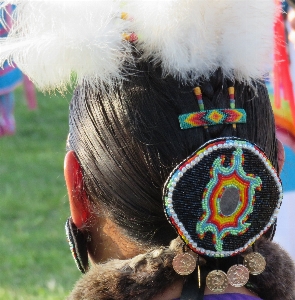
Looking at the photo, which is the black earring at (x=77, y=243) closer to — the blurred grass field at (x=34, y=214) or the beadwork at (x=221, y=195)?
the beadwork at (x=221, y=195)

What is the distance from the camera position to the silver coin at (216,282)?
134cm

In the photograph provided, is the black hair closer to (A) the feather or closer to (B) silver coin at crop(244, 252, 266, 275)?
(A) the feather

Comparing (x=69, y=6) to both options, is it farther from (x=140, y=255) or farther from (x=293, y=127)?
(x=293, y=127)

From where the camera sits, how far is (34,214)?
5.32m

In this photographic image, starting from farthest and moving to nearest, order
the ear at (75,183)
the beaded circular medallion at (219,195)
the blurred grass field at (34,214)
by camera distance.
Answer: the blurred grass field at (34,214) → the ear at (75,183) → the beaded circular medallion at (219,195)

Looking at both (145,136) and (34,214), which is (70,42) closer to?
(145,136)

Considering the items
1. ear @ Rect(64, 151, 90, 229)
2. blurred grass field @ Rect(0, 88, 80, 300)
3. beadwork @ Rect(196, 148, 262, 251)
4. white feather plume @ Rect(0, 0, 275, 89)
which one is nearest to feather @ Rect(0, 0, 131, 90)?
white feather plume @ Rect(0, 0, 275, 89)

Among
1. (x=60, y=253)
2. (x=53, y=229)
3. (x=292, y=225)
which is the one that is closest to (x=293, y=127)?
(x=292, y=225)

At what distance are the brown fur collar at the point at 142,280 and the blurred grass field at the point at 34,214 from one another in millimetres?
1529

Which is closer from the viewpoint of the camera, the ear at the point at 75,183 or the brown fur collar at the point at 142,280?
the brown fur collar at the point at 142,280

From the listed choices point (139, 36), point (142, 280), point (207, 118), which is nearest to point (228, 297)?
point (142, 280)

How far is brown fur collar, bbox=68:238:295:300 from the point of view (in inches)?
53.1

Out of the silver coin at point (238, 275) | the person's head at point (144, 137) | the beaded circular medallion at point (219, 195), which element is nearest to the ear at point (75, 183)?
the person's head at point (144, 137)

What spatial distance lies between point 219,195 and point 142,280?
0.24 metres
